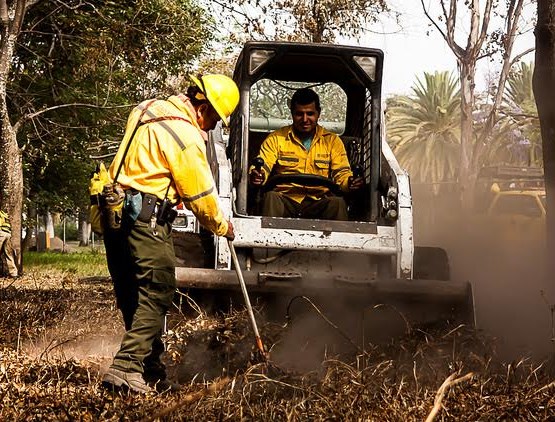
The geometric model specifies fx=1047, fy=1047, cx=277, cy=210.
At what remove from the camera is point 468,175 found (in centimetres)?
2453

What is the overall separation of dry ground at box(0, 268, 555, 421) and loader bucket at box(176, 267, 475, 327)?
24cm

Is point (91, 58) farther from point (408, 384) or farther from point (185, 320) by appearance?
point (408, 384)

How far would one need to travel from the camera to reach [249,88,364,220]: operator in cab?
8656mm

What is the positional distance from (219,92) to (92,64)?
1440 centimetres

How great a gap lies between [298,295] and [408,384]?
1.67 meters

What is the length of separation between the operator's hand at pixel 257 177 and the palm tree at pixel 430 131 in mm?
37818

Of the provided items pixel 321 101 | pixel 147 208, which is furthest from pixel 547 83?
pixel 147 208

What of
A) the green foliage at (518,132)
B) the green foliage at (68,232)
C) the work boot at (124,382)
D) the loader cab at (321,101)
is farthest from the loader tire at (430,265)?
the green foliage at (68,232)

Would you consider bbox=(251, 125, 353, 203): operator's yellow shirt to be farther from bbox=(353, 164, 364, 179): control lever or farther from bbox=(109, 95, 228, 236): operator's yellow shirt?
bbox=(109, 95, 228, 236): operator's yellow shirt

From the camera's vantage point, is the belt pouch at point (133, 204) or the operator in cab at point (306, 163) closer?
the belt pouch at point (133, 204)

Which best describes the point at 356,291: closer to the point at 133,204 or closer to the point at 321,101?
the point at 133,204

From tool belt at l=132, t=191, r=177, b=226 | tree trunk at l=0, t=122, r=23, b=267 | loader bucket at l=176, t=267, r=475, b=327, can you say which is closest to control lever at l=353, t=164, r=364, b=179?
loader bucket at l=176, t=267, r=475, b=327

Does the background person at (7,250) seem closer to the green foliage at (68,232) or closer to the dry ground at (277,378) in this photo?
the dry ground at (277,378)

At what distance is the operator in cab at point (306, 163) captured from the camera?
8.66 metres
